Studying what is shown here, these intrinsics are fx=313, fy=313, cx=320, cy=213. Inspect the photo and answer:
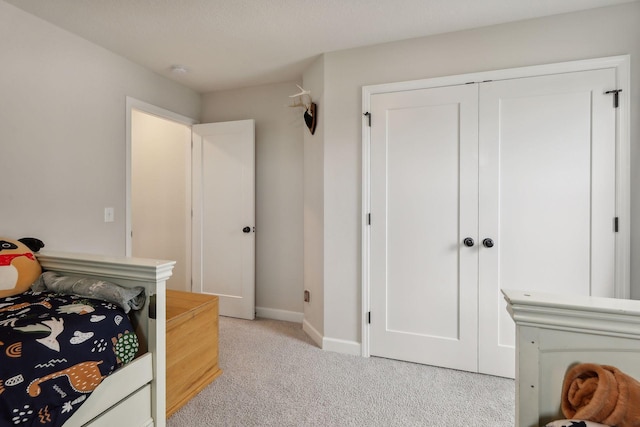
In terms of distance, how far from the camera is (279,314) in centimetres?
322

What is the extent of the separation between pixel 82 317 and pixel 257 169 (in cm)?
221

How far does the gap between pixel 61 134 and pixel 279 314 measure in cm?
235

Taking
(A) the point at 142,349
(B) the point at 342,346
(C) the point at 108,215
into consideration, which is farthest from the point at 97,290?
(B) the point at 342,346

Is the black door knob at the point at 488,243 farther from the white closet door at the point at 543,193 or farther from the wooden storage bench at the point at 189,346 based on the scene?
the wooden storage bench at the point at 189,346

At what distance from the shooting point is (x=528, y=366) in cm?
95

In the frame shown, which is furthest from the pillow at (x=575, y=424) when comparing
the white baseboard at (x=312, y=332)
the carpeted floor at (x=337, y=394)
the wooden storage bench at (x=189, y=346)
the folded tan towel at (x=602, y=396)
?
the white baseboard at (x=312, y=332)

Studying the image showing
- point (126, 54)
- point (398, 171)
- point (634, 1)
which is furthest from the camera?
point (126, 54)

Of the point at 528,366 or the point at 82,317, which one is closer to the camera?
the point at 528,366

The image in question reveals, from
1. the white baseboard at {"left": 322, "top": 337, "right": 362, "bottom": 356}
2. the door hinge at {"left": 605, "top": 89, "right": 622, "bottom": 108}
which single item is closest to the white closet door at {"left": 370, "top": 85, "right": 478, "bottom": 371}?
the white baseboard at {"left": 322, "top": 337, "right": 362, "bottom": 356}

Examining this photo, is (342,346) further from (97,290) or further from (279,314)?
(97,290)

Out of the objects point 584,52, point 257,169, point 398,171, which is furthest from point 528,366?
point 257,169

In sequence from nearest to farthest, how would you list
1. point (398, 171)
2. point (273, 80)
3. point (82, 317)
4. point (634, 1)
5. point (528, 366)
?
point (528, 366) → point (82, 317) → point (634, 1) → point (398, 171) → point (273, 80)

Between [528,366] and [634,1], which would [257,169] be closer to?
[528,366]

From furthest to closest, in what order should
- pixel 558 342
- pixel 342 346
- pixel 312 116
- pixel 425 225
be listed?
pixel 312 116
pixel 342 346
pixel 425 225
pixel 558 342
